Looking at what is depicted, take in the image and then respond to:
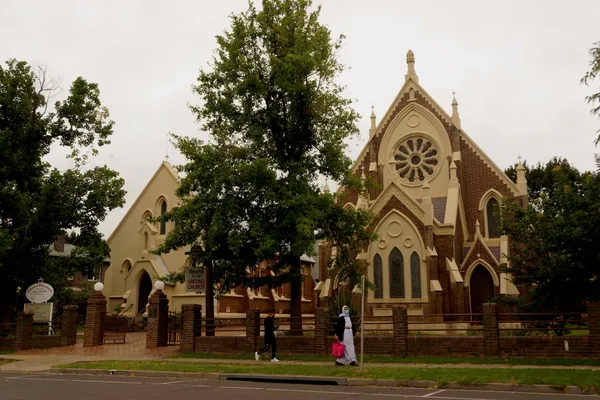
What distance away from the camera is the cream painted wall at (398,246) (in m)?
30.1

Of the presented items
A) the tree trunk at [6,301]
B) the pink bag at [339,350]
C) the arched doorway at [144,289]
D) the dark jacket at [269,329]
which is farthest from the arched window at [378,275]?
the tree trunk at [6,301]

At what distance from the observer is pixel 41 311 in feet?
81.7

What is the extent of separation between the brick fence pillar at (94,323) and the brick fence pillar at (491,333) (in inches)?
624

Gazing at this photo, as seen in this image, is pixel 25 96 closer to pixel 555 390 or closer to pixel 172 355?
pixel 172 355

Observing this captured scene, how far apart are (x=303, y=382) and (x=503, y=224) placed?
11.4m

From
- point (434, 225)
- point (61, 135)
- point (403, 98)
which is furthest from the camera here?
point (403, 98)

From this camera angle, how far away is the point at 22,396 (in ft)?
36.1

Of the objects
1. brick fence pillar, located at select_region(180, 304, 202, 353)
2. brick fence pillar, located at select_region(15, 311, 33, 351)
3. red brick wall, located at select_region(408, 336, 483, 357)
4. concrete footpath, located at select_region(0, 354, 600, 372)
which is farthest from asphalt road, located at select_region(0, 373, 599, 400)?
brick fence pillar, located at select_region(15, 311, 33, 351)

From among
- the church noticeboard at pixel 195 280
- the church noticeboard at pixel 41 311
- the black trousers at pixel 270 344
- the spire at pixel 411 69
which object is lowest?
the black trousers at pixel 270 344

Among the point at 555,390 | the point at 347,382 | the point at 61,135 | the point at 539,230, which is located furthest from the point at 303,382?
the point at 61,135

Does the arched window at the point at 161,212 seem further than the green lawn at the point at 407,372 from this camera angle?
Yes

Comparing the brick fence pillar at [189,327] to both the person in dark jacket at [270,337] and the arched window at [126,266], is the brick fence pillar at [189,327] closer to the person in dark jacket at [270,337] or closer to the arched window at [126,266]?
the person in dark jacket at [270,337]

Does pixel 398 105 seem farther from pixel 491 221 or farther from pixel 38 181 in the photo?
pixel 38 181

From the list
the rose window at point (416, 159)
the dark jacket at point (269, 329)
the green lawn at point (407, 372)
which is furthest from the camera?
the rose window at point (416, 159)
